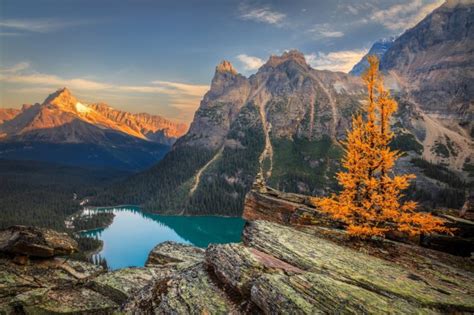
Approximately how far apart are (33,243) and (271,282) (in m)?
22.5

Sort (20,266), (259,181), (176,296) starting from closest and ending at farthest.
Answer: (176,296), (20,266), (259,181)

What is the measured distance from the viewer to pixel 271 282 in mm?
13938

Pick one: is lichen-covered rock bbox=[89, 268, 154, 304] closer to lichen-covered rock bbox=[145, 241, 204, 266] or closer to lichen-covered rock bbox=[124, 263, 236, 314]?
lichen-covered rock bbox=[145, 241, 204, 266]

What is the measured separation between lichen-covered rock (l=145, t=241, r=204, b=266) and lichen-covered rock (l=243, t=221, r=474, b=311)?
11.2 m

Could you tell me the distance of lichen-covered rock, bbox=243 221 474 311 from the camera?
14.4m

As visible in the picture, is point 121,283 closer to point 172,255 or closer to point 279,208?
point 172,255

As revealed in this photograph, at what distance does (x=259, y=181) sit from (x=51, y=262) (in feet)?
79.8

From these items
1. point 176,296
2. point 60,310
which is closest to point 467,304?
point 176,296

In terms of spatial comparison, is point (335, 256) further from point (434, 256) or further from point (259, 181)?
point (259, 181)

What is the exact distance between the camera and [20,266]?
26266 mm

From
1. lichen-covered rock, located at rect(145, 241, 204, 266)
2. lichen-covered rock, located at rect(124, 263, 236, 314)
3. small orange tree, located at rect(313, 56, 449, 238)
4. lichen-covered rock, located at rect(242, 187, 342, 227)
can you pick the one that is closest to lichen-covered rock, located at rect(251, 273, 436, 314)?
lichen-covered rock, located at rect(124, 263, 236, 314)

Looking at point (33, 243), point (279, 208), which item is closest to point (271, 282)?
point (33, 243)

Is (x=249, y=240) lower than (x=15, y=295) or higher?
higher

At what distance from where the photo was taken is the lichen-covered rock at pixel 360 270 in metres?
14.4
